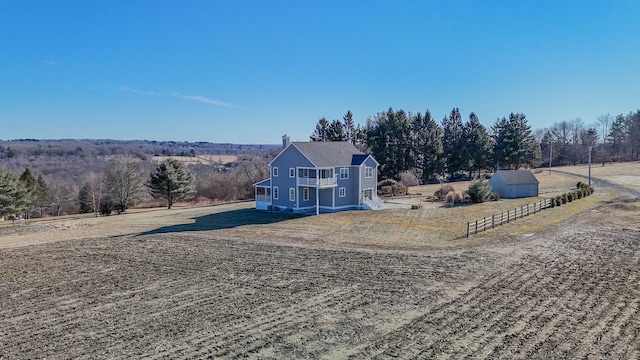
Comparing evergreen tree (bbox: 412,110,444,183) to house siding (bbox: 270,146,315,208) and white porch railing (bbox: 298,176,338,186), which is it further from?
house siding (bbox: 270,146,315,208)

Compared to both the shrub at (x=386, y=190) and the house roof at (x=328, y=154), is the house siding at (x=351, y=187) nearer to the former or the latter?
the house roof at (x=328, y=154)

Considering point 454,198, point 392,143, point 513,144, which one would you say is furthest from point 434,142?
point 454,198

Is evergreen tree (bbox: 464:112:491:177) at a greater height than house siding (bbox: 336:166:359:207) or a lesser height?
greater

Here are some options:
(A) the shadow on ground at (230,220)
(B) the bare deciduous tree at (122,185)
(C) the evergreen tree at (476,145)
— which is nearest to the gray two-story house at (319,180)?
(A) the shadow on ground at (230,220)

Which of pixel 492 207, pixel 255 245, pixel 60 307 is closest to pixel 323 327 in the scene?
pixel 60 307

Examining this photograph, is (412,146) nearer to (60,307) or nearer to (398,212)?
(398,212)

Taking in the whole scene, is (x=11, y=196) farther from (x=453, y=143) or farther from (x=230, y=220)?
(x=453, y=143)

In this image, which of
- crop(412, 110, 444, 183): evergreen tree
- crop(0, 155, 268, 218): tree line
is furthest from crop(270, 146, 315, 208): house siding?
crop(412, 110, 444, 183): evergreen tree
